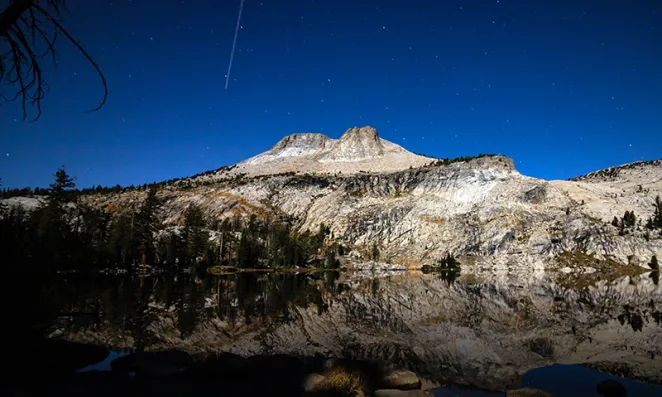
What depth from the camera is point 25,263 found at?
2240 inches

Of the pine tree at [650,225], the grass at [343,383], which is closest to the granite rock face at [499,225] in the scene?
the pine tree at [650,225]

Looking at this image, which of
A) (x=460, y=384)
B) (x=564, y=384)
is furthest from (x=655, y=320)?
(x=460, y=384)

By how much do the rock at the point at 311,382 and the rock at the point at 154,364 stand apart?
5.13m

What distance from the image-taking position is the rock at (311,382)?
12553 mm

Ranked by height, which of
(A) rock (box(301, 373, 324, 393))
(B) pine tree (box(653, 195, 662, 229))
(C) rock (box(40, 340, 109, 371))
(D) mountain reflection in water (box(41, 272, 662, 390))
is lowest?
(D) mountain reflection in water (box(41, 272, 662, 390))

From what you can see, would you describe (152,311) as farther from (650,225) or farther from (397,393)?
(650,225)

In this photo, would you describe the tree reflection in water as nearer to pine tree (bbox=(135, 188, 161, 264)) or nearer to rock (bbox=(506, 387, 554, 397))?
rock (bbox=(506, 387, 554, 397))

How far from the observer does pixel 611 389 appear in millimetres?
13891

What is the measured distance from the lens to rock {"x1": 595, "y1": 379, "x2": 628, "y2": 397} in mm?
13836

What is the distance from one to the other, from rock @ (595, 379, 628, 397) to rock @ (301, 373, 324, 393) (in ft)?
34.7

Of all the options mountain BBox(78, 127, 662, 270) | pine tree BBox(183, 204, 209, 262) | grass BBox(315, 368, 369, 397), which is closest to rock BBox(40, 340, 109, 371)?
grass BBox(315, 368, 369, 397)

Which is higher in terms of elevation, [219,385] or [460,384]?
[219,385]

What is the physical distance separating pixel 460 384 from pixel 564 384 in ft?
13.6

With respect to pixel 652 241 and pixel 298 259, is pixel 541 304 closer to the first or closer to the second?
pixel 298 259
